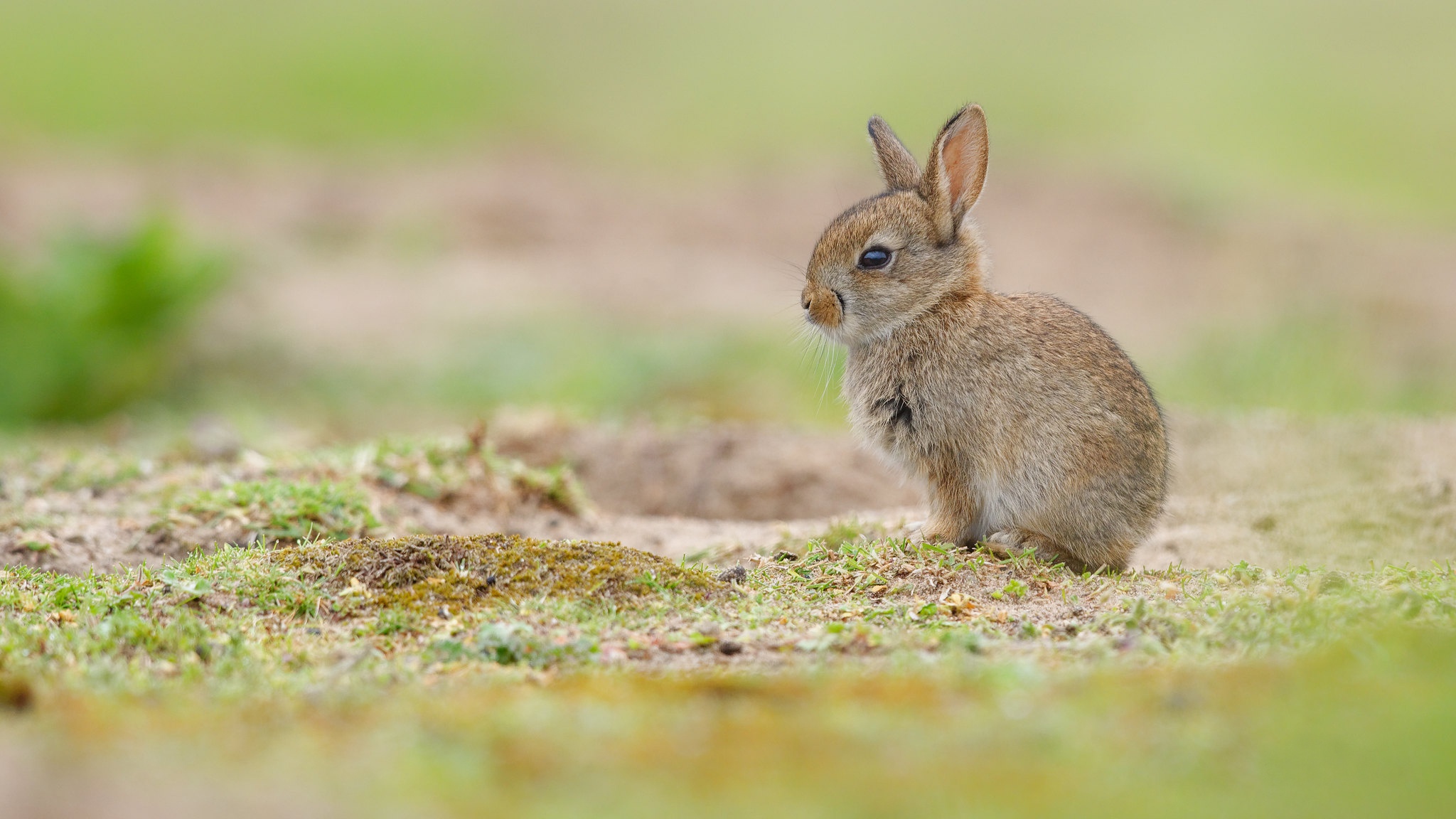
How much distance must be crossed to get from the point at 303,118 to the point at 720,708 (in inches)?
838

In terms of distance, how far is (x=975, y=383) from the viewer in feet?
18.0

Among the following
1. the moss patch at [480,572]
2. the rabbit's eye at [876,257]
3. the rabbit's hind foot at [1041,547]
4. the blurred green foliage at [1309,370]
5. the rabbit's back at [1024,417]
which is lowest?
the blurred green foliage at [1309,370]

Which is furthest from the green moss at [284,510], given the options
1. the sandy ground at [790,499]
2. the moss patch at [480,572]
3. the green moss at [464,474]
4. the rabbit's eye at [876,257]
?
the rabbit's eye at [876,257]

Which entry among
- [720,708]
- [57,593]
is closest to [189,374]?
[57,593]

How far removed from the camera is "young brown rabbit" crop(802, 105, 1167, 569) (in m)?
5.38

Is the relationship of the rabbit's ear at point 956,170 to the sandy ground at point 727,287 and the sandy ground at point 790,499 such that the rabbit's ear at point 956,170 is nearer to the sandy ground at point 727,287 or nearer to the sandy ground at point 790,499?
the sandy ground at point 727,287

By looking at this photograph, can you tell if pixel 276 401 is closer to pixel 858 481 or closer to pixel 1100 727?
pixel 858 481

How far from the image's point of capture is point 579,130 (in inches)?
924

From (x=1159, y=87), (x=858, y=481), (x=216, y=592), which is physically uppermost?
(x=1159, y=87)

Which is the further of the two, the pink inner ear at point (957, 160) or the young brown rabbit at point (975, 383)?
the pink inner ear at point (957, 160)

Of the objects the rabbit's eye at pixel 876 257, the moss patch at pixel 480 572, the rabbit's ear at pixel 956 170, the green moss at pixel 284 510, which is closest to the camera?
the moss patch at pixel 480 572

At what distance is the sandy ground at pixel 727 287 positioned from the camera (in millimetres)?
6785

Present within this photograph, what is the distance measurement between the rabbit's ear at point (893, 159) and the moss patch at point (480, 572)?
2109 millimetres

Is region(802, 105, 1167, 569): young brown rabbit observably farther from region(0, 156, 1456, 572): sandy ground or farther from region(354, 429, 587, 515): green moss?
region(354, 429, 587, 515): green moss
